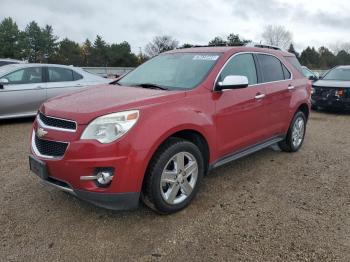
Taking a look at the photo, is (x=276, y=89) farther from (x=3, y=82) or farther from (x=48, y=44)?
(x=48, y=44)

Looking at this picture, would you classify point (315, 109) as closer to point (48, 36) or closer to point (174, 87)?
point (174, 87)

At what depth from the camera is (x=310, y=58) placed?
64.2 m

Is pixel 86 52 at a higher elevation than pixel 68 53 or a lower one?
higher

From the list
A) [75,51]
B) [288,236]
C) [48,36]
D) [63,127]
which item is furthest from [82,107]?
[48,36]

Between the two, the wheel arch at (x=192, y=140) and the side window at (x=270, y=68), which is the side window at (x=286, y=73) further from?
the wheel arch at (x=192, y=140)

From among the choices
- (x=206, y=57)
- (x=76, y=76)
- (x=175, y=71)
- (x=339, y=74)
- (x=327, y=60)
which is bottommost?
(x=76, y=76)

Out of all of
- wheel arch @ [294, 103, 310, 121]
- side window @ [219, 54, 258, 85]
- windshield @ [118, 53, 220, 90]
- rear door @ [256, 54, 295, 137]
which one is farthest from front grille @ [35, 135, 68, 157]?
wheel arch @ [294, 103, 310, 121]

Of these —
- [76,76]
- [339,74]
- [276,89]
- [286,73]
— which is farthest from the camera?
[339,74]

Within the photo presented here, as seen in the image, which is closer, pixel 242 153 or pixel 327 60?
pixel 242 153

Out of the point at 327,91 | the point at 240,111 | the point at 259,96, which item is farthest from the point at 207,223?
the point at 327,91

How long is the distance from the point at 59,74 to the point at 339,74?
8698mm

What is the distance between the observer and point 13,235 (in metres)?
3.38

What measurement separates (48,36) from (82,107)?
227 feet

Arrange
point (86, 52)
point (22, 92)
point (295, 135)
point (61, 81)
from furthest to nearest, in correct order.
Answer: point (86, 52) < point (61, 81) < point (22, 92) < point (295, 135)
